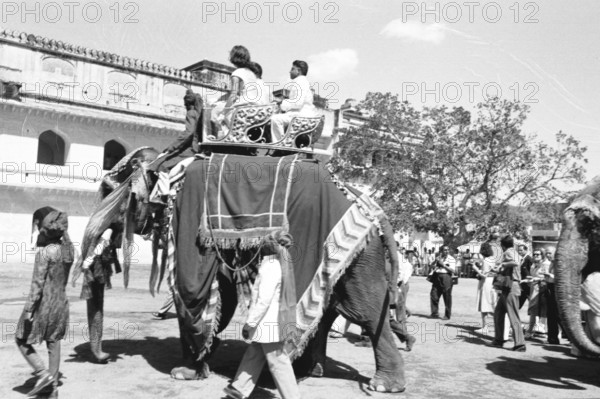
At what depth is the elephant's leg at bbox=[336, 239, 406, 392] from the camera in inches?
225

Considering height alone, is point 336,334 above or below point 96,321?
below

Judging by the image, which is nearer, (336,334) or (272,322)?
(272,322)

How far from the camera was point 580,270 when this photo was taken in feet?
19.7

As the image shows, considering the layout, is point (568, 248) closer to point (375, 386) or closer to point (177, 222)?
point (375, 386)

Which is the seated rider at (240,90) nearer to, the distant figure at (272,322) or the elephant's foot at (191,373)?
the distant figure at (272,322)

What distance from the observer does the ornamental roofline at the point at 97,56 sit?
2588cm

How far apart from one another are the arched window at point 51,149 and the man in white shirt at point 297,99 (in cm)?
2319

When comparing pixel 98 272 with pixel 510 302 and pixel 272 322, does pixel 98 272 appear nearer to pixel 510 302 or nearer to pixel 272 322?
pixel 272 322

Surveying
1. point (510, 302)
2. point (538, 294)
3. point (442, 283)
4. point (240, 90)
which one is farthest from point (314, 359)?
point (442, 283)

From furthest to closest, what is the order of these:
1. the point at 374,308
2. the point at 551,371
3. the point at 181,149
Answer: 1. the point at 551,371
2. the point at 181,149
3. the point at 374,308

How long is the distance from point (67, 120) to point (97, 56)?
363 centimetres

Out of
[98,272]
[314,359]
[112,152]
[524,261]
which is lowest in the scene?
[314,359]

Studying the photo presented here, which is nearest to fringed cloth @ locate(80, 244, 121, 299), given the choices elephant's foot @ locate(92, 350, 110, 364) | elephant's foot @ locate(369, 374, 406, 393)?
elephant's foot @ locate(92, 350, 110, 364)

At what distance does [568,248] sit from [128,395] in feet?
14.9
